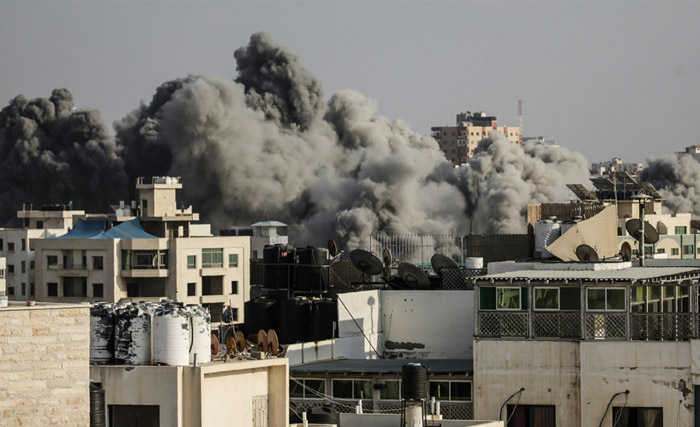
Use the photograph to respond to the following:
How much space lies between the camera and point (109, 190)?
94125 millimetres

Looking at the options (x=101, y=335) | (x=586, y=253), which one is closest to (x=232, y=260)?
(x=586, y=253)

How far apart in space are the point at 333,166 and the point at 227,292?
1601 inches

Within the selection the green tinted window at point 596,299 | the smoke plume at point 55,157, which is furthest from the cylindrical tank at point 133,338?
the smoke plume at point 55,157

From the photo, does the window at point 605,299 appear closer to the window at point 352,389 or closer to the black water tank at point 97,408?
the window at point 352,389

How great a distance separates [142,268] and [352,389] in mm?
33381

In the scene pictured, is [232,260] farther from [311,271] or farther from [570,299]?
[570,299]

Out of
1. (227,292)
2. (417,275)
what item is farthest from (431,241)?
(417,275)

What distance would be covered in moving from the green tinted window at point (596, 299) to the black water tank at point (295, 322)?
240 inches

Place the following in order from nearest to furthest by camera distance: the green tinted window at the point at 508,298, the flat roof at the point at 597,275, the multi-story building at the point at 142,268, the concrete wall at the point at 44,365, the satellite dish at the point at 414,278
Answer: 1. the concrete wall at the point at 44,365
2. the flat roof at the point at 597,275
3. the green tinted window at the point at 508,298
4. the satellite dish at the point at 414,278
5. the multi-story building at the point at 142,268

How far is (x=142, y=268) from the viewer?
5088 cm

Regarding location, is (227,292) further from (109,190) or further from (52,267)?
(109,190)

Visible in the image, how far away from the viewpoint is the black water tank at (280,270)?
2488cm

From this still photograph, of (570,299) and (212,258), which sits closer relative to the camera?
(570,299)

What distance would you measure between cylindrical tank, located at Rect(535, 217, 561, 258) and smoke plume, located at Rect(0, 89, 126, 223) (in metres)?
72.0
